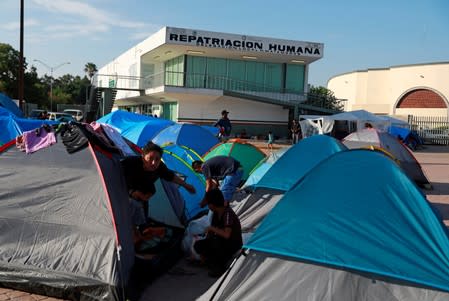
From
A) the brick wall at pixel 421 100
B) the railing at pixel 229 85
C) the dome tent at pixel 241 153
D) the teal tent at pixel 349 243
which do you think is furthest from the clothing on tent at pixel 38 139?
the brick wall at pixel 421 100

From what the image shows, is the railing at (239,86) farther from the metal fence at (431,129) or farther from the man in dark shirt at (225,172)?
the man in dark shirt at (225,172)

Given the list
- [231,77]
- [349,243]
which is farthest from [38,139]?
[231,77]

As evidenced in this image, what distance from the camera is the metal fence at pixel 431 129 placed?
33.1 m

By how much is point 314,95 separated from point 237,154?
924 inches

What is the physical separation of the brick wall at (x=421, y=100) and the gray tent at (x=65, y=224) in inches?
1652

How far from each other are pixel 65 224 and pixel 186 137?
773 cm

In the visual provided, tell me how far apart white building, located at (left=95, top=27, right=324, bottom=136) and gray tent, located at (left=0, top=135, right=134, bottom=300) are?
2327cm

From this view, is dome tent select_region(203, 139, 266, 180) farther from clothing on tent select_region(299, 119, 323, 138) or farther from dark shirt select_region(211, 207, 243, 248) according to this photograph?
clothing on tent select_region(299, 119, 323, 138)

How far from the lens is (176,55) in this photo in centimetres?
3162

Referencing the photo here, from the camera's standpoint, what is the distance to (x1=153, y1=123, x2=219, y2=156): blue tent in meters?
12.3

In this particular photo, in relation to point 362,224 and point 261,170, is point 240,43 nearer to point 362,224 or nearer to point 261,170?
point 261,170

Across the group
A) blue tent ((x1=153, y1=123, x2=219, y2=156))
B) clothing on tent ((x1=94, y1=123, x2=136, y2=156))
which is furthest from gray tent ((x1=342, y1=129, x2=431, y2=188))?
clothing on tent ((x1=94, y1=123, x2=136, y2=156))

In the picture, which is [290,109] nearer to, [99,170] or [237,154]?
[237,154]

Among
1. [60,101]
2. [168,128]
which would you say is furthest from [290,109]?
[60,101]
